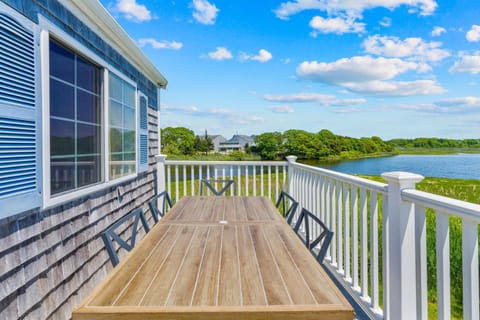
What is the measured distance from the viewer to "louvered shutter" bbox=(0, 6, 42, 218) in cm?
166

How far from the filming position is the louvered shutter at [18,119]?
5.43 feet

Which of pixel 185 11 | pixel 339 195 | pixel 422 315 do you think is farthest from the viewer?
pixel 185 11

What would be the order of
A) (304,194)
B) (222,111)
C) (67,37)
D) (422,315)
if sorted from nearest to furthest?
(422,315) < (67,37) < (304,194) < (222,111)

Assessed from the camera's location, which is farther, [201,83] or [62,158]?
[201,83]

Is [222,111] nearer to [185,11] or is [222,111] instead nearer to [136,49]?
[185,11]

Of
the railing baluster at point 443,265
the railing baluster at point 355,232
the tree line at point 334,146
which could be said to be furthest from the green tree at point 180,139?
the railing baluster at point 443,265

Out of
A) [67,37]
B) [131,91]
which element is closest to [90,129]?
[67,37]

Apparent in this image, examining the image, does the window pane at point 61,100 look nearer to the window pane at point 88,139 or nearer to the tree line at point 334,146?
the window pane at point 88,139

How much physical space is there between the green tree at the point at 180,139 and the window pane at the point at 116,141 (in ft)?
155

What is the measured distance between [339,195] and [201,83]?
61.4ft

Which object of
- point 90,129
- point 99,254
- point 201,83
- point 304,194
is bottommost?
point 99,254

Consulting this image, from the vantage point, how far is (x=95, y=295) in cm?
122

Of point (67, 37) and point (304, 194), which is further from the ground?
point (67, 37)

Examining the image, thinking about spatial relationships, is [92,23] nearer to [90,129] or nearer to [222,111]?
[90,129]
